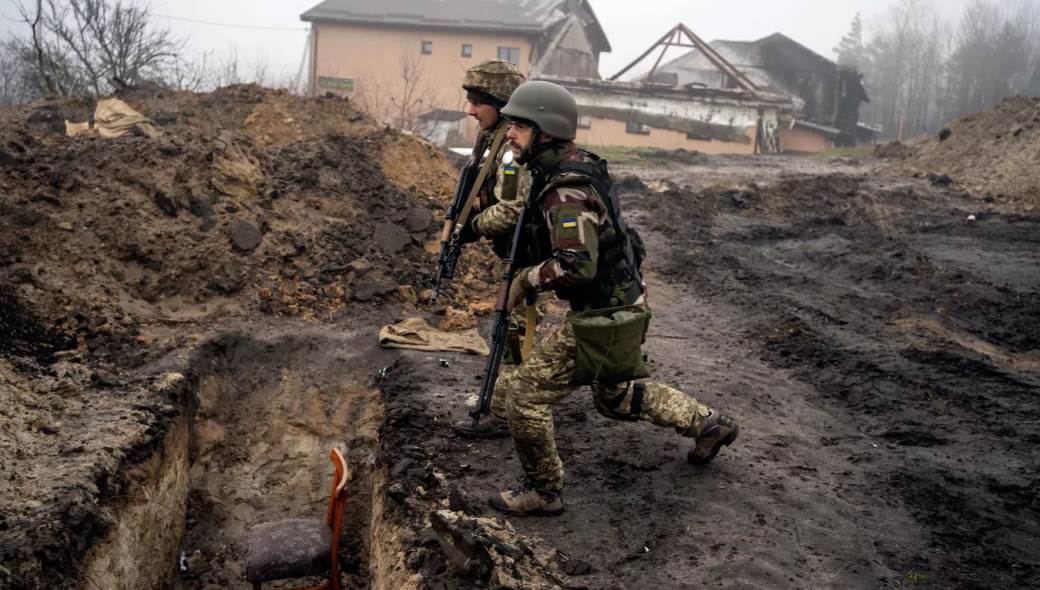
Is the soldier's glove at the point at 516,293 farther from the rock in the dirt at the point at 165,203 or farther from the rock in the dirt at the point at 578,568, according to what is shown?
the rock in the dirt at the point at 165,203

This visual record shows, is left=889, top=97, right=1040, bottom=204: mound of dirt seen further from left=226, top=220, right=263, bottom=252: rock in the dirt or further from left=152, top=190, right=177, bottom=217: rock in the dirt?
left=152, top=190, right=177, bottom=217: rock in the dirt

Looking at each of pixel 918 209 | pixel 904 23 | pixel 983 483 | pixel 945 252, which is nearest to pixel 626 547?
pixel 983 483

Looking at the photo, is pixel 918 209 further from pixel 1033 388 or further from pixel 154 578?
pixel 154 578

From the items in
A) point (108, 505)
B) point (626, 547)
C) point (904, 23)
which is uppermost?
point (904, 23)

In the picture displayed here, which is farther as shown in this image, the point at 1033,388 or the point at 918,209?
the point at 918,209

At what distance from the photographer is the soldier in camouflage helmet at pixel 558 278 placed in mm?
3762

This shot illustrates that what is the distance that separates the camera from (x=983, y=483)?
4.65 metres

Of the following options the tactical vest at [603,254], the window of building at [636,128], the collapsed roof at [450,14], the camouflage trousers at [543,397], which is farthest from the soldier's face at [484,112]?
the collapsed roof at [450,14]

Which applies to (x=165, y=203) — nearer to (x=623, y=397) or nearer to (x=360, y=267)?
(x=360, y=267)

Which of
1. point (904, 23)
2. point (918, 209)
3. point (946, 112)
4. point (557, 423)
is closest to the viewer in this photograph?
point (557, 423)

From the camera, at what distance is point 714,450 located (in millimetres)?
4527

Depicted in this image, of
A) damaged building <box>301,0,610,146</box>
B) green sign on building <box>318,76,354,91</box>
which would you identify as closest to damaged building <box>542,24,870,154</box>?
damaged building <box>301,0,610,146</box>

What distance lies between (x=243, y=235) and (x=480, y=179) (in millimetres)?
4026

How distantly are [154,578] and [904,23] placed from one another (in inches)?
2891
